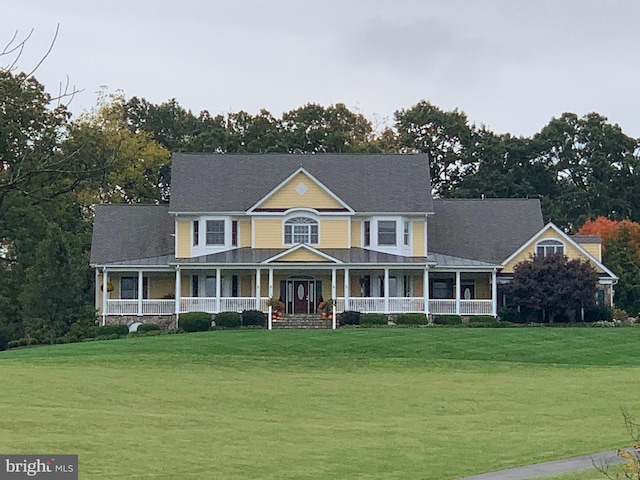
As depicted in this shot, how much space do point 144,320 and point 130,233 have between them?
5.06m

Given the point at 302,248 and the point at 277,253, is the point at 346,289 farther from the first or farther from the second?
the point at 277,253

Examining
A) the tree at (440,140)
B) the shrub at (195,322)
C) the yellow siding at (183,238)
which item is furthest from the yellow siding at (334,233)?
the tree at (440,140)

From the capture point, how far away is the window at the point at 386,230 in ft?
163

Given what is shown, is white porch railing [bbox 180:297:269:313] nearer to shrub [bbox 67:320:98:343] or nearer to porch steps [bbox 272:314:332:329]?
porch steps [bbox 272:314:332:329]

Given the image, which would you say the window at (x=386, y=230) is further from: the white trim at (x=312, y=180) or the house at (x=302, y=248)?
the white trim at (x=312, y=180)

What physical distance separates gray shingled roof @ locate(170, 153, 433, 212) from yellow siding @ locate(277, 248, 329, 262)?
349 centimetres

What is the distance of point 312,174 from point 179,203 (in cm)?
620

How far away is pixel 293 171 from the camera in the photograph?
171 ft

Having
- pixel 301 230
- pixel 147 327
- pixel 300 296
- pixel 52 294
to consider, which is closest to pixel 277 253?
pixel 301 230

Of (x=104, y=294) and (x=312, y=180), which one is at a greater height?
(x=312, y=180)

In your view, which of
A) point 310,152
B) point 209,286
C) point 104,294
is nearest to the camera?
point 104,294

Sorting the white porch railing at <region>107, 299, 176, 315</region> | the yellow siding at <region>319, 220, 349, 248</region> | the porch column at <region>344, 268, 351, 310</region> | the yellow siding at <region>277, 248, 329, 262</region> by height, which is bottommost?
the white porch railing at <region>107, 299, 176, 315</region>

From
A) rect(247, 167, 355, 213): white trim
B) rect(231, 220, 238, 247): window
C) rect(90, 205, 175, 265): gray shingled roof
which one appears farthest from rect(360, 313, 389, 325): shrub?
rect(90, 205, 175, 265): gray shingled roof

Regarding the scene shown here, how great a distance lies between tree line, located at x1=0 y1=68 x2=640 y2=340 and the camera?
5388cm
